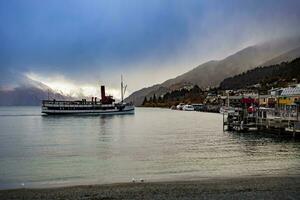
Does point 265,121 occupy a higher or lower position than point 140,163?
higher

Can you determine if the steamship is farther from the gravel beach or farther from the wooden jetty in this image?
the gravel beach

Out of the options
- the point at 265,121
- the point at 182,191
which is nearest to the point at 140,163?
the point at 182,191

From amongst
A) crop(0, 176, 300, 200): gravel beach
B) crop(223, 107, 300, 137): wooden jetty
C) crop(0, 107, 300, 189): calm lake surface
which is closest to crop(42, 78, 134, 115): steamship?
crop(223, 107, 300, 137): wooden jetty

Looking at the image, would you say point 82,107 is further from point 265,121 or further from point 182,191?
point 182,191

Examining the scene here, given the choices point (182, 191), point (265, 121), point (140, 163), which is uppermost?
point (265, 121)

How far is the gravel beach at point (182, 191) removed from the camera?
18516mm

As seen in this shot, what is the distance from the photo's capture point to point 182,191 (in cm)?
1980

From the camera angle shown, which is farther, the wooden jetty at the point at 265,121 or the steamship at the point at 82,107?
the steamship at the point at 82,107

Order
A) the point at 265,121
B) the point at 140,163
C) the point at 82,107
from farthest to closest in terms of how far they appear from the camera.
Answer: the point at 82,107, the point at 265,121, the point at 140,163

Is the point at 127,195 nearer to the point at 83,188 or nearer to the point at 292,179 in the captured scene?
the point at 83,188

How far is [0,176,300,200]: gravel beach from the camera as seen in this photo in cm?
1852

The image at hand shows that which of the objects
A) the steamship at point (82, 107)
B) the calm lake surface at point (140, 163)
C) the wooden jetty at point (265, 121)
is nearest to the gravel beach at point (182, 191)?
the calm lake surface at point (140, 163)

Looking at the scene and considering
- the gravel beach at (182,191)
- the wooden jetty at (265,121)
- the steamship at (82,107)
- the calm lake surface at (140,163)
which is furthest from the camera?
the steamship at (82,107)

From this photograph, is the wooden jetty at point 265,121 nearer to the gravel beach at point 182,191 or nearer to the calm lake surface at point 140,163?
the calm lake surface at point 140,163
